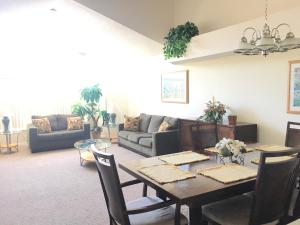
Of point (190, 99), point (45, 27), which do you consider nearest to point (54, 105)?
point (45, 27)

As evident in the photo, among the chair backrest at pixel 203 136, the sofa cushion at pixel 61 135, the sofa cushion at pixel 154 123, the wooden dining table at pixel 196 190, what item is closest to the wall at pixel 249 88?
the sofa cushion at pixel 154 123

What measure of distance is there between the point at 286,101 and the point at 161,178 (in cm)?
267

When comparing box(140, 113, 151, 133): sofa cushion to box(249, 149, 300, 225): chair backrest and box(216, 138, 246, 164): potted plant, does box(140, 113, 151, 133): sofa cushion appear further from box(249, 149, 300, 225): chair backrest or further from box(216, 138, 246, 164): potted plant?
box(249, 149, 300, 225): chair backrest

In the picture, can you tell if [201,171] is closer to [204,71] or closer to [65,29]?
[204,71]

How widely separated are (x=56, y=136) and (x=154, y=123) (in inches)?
92.9

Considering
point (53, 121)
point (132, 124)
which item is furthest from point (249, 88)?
point (53, 121)

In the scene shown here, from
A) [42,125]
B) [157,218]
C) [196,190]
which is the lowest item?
[157,218]

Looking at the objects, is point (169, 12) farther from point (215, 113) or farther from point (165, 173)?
point (165, 173)

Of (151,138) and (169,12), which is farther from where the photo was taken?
(169,12)

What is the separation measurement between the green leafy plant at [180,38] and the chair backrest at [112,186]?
3369 mm

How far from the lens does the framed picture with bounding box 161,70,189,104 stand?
227 inches

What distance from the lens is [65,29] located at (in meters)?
5.95

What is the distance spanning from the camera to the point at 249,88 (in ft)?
14.3

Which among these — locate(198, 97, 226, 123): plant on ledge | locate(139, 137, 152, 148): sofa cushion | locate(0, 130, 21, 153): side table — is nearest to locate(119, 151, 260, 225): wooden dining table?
locate(198, 97, 226, 123): plant on ledge
